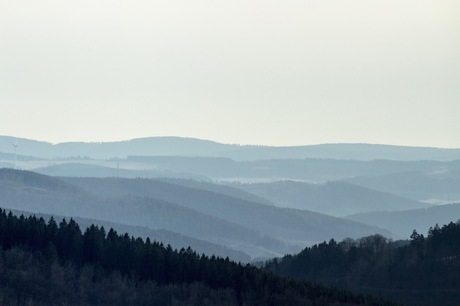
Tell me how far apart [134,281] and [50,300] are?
13.7 meters

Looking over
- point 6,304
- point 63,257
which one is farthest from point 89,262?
point 6,304

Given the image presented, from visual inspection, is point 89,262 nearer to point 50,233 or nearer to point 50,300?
point 50,233

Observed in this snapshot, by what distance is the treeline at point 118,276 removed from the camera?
170 meters

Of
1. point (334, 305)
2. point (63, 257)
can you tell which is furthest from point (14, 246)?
point (334, 305)

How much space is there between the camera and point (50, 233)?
629ft

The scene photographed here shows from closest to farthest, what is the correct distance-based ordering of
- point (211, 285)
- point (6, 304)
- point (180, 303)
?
point (6, 304) → point (180, 303) → point (211, 285)

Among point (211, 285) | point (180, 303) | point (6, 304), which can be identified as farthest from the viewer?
point (211, 285)

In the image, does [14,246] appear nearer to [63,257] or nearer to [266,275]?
[63,257]

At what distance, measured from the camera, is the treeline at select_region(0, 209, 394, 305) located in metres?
170

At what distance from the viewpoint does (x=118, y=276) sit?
594 feet

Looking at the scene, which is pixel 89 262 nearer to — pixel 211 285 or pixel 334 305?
pixel 211 285

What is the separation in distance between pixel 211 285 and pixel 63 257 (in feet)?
50.7

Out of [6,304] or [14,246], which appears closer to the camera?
[6,304]

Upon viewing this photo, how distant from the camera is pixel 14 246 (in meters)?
186
